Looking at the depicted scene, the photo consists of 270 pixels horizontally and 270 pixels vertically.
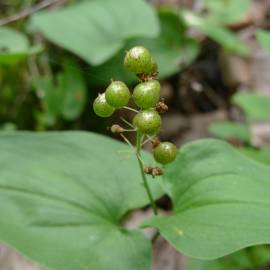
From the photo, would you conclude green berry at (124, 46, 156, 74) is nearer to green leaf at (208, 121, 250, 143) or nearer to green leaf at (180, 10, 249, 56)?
green leaf at (208, 121, 250, 143)

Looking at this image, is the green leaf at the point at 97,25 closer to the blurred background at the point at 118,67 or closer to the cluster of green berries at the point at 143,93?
the blurred background at the point at 118,67

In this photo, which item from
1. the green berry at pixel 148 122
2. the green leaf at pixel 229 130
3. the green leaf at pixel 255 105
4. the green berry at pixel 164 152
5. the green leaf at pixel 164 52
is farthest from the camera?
the green leaf at pixel 164 52

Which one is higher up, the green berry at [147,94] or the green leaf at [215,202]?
the green berry at [147,94]

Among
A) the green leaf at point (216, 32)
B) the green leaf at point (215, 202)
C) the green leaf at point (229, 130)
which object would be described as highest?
the green leaf at point (215, 202)

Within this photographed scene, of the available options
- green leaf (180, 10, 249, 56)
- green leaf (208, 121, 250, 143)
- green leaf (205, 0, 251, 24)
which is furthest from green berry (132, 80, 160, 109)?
green leaf (205, 0, 251, 24)

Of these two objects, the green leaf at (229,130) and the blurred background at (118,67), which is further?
the blurred background at (118,67)

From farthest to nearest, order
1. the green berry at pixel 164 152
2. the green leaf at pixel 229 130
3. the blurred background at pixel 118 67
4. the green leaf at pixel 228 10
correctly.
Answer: the green leaf at pixel 228 10, the blurred background at pixel 118 67, the green leaf at pixel 229 130, the green berry at pixel 164 152

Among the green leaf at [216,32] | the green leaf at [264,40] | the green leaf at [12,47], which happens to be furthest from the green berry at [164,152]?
the green leaf at [216,32]
